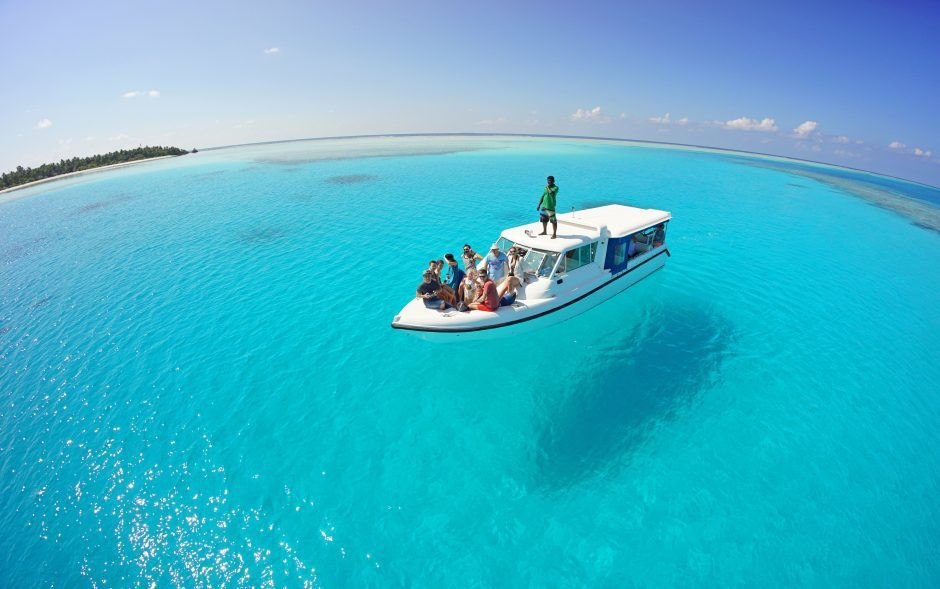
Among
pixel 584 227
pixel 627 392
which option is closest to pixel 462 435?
pixel 627 392

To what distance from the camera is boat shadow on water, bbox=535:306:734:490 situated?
9156mm

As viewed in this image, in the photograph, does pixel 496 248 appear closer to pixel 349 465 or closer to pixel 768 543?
pixel 349 465

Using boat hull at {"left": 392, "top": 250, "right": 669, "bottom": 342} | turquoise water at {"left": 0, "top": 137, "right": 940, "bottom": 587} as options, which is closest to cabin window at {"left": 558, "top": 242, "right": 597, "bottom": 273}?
boat hull at {"left": 392, "top": 250, "right": 669, "bottom": 342}

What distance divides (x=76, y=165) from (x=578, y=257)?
14986 cm

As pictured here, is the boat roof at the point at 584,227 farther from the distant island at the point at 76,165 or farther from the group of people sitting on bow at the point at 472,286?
the distant island at the point at 76,165

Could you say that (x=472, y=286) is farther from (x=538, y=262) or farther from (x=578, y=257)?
(x=578, y=257)

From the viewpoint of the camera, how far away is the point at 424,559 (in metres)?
7.28

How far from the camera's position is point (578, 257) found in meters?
13.7

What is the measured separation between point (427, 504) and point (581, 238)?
1047 cm

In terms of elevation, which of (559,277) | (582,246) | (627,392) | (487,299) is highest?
(582,246)

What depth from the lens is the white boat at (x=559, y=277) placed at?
11.8 metres

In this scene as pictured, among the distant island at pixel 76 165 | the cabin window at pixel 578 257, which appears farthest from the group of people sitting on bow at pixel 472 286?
the distant island at pixel 76 165

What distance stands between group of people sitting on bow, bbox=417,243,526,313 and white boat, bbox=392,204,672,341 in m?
0.27

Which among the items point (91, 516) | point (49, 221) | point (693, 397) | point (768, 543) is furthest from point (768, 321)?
point (49, 221)
